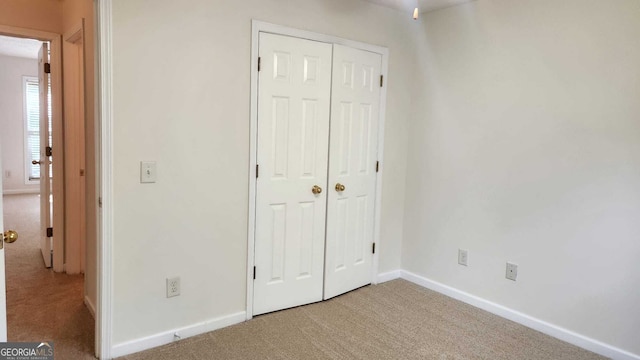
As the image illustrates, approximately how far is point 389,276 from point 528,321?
1.20m

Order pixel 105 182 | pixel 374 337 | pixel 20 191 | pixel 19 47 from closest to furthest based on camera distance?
pixel 105 182 < pixel 374 337 < pixel 19 47 < pixel 20 191

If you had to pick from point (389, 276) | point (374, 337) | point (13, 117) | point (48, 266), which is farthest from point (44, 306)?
point (13, 117)

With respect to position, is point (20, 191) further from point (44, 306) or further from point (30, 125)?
point (44, 306)

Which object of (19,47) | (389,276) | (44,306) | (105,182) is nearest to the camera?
(105,182)

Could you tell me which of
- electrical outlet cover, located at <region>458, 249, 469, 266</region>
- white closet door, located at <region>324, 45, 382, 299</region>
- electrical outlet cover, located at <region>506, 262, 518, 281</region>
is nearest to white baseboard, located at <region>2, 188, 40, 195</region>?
white closet door, located at <region>324, 45, 382, 299</region>

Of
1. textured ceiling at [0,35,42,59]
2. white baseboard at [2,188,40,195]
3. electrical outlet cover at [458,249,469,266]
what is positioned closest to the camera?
electrical outlet cover at [458,249,469,266]

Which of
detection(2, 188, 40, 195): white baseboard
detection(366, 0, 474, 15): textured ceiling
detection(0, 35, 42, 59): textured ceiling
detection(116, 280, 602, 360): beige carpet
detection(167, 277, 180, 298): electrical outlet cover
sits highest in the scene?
detection(0, 35, 42, 59): textured ceiling

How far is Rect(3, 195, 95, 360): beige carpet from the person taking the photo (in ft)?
8.52

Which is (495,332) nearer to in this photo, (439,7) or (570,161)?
(570,161)

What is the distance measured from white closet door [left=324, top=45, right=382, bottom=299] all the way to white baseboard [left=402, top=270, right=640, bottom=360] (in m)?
0.55

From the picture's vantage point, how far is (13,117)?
7.46m

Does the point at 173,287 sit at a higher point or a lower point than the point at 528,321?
higher

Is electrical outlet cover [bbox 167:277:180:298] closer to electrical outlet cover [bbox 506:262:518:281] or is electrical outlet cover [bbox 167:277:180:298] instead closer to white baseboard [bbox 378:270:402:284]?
white baseboard [bbox 378:270:402:284]

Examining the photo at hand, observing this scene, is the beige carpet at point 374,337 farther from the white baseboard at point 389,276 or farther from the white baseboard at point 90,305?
the white baseboard at point 90,305
